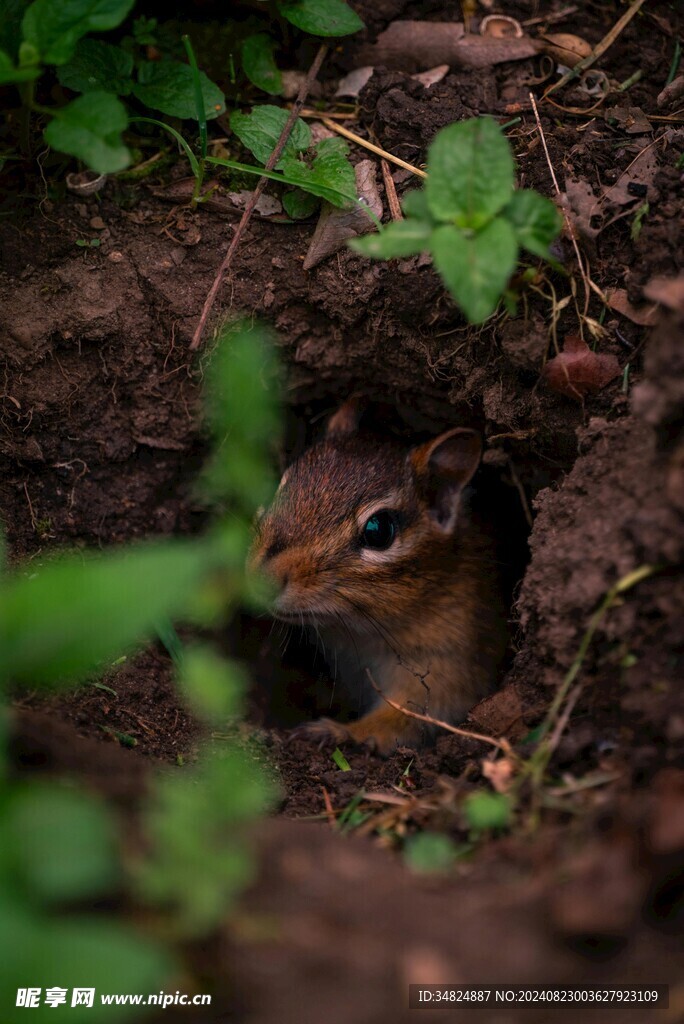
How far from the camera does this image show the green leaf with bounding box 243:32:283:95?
4.19 m

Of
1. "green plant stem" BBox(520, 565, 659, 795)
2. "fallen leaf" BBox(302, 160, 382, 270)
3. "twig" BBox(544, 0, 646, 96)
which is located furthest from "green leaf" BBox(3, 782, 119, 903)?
"twig" BBox(544, 0, 646, 96)

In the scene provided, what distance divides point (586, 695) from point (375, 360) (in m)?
2.22

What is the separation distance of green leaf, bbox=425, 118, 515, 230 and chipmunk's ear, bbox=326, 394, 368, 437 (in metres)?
2.16

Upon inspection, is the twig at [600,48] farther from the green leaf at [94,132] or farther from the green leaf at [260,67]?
the green leaf at [94,132]

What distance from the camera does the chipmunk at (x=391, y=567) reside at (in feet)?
14.0

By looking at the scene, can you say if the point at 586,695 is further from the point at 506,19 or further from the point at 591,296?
the point at 506,19

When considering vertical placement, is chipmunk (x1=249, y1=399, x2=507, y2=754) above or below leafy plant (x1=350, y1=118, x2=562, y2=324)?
below

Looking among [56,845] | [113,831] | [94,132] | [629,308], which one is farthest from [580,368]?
[56,845]

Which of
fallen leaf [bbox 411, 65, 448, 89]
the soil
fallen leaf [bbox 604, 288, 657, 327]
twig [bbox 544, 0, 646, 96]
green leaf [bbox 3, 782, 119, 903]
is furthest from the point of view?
fallen leaf [bbox 411, 65, 448, 89]

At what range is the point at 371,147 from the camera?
4.11 m

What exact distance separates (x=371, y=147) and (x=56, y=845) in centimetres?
339

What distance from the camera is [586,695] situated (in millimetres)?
2820

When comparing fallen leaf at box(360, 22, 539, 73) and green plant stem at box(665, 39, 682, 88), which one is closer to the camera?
green plant stem at box(665, 39, 682, 88)

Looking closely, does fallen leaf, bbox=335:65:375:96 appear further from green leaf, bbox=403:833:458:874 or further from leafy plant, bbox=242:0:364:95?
green leaf, bbox=403:833:458:874
